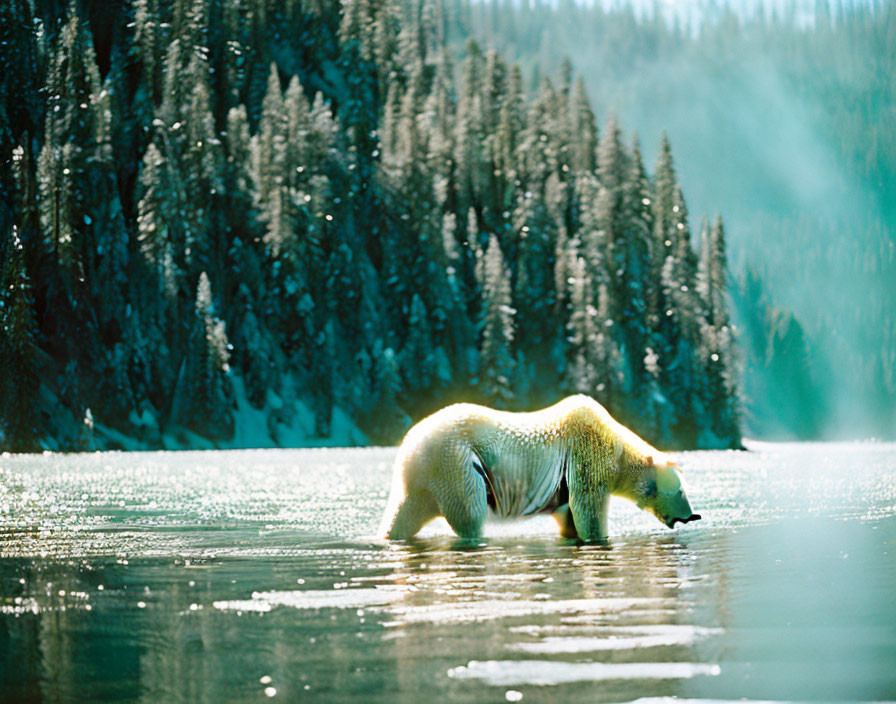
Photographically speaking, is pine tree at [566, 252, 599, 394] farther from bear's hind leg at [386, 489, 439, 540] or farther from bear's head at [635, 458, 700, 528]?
bear's hind leg at [386, 489, 439, 540]

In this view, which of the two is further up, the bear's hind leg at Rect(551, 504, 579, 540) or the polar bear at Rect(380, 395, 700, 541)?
the polar bear at Rect(380, 395, 700, 541)

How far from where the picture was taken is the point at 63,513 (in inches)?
882

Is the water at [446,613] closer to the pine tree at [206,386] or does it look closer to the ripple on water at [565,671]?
the ripple on water at [565,671]

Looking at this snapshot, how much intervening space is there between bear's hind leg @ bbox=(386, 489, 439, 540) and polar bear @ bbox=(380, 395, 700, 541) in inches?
0.6

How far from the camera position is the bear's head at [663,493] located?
58.1 feet

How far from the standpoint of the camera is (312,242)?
10188cm

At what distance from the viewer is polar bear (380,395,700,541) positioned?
16.3 meters

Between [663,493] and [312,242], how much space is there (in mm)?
86599

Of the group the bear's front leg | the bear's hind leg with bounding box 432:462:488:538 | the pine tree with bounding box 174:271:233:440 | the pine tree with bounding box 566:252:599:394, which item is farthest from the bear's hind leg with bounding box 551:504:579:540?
the pine tree with bounding box 566:252:599:394

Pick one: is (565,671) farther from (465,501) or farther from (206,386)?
(206,386)

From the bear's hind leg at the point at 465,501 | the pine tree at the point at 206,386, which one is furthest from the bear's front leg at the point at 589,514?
the pine tree at the point at 206,386

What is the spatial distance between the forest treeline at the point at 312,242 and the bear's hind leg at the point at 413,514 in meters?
69.1

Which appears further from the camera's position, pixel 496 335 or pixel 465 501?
pixel 496 335

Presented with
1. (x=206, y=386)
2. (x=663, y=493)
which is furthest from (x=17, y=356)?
(x=663, y=493)
